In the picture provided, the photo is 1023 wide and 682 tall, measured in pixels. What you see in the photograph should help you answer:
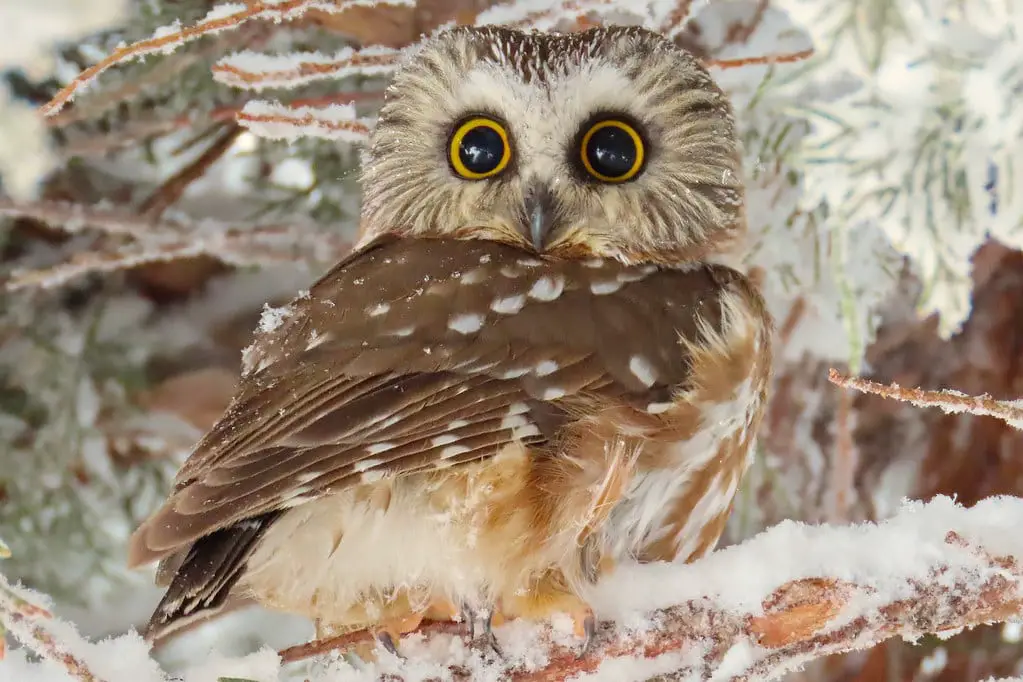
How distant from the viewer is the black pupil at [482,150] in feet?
4.52

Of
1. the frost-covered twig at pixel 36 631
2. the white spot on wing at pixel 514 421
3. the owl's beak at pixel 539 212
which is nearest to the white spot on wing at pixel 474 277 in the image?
the owl's beak at pixel 539 212

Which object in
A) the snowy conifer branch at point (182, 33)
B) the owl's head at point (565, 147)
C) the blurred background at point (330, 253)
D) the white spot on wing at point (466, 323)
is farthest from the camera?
the blurred background at point (330, 253)

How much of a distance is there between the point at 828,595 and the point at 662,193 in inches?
25.1

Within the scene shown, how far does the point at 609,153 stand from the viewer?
4.50 ft

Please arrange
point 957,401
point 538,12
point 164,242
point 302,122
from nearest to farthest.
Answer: point 957,401
point 302,122
point 538,12
point 164,242

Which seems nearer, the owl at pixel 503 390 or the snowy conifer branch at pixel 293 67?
the owl at pixel 503 390

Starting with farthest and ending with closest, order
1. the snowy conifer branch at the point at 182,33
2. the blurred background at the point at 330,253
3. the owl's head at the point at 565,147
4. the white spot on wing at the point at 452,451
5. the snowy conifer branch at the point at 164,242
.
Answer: the snowy conifer branch at the point at 164,242 < the blurred background at the point at 330,253 < the owl's head at the point at 565,147 < the snowy conifer branch at the point at 182,33 < the white spot on wing at the point at 452,451

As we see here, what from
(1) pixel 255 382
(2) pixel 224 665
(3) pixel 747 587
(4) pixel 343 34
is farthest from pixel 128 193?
(3) pixel 747 587

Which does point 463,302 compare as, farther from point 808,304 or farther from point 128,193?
point 128,193

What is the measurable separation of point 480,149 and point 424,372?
44 centimetres

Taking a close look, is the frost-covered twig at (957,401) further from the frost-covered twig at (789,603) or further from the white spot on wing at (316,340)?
the white spot on wing at (316,340)

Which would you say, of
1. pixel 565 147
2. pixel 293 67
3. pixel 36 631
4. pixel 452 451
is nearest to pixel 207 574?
pixel 36 631

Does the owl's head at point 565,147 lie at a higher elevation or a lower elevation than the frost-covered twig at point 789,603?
higher

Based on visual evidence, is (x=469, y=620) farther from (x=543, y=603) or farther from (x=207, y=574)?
(x=207, y=574)
